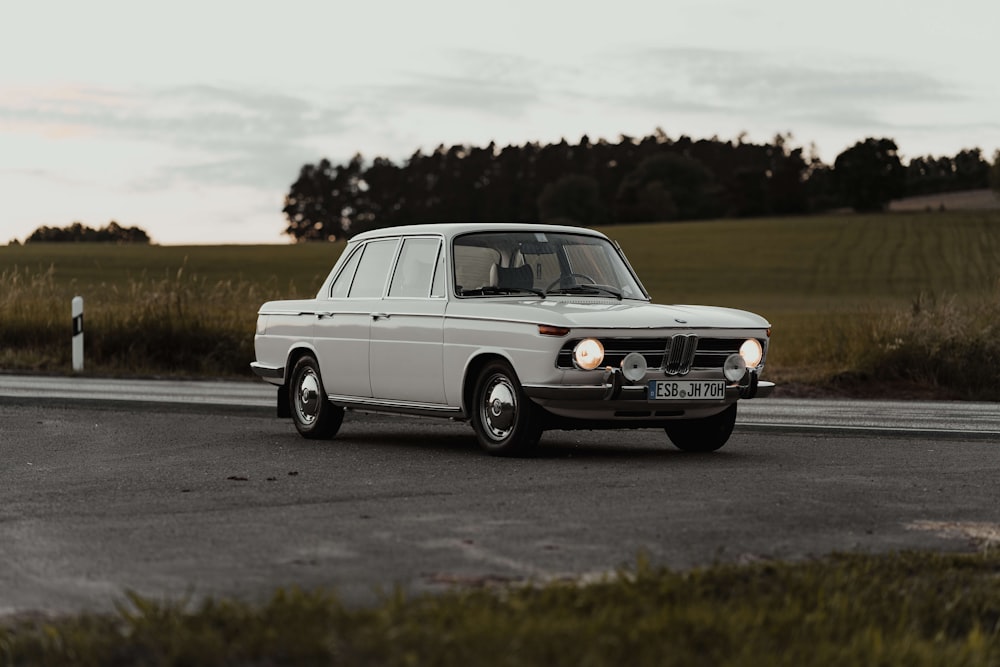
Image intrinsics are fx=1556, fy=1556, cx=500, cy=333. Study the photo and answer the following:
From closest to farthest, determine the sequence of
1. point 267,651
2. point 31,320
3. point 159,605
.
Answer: point 267,651
point 159,605
point 31,320

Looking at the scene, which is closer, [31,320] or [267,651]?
[267,651]

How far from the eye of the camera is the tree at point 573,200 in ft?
446

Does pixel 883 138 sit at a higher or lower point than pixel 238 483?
higher

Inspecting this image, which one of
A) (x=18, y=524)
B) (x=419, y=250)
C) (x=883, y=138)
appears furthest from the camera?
(x=883, y=138)

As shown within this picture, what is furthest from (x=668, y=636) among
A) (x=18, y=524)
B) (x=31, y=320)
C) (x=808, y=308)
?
(x=808, y=308)

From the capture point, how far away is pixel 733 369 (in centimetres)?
1155

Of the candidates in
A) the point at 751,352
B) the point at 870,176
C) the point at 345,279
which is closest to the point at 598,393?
the point at 751,352

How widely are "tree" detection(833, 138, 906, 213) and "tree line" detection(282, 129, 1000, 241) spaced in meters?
0.09

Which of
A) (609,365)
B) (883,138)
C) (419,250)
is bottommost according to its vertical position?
(609,365)

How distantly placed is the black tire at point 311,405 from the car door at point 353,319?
0.47 ft

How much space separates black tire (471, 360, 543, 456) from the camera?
11172mm

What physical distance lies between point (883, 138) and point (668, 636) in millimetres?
136805

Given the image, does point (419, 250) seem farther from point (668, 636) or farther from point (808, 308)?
point (808, 308)

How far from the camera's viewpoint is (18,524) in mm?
8172
